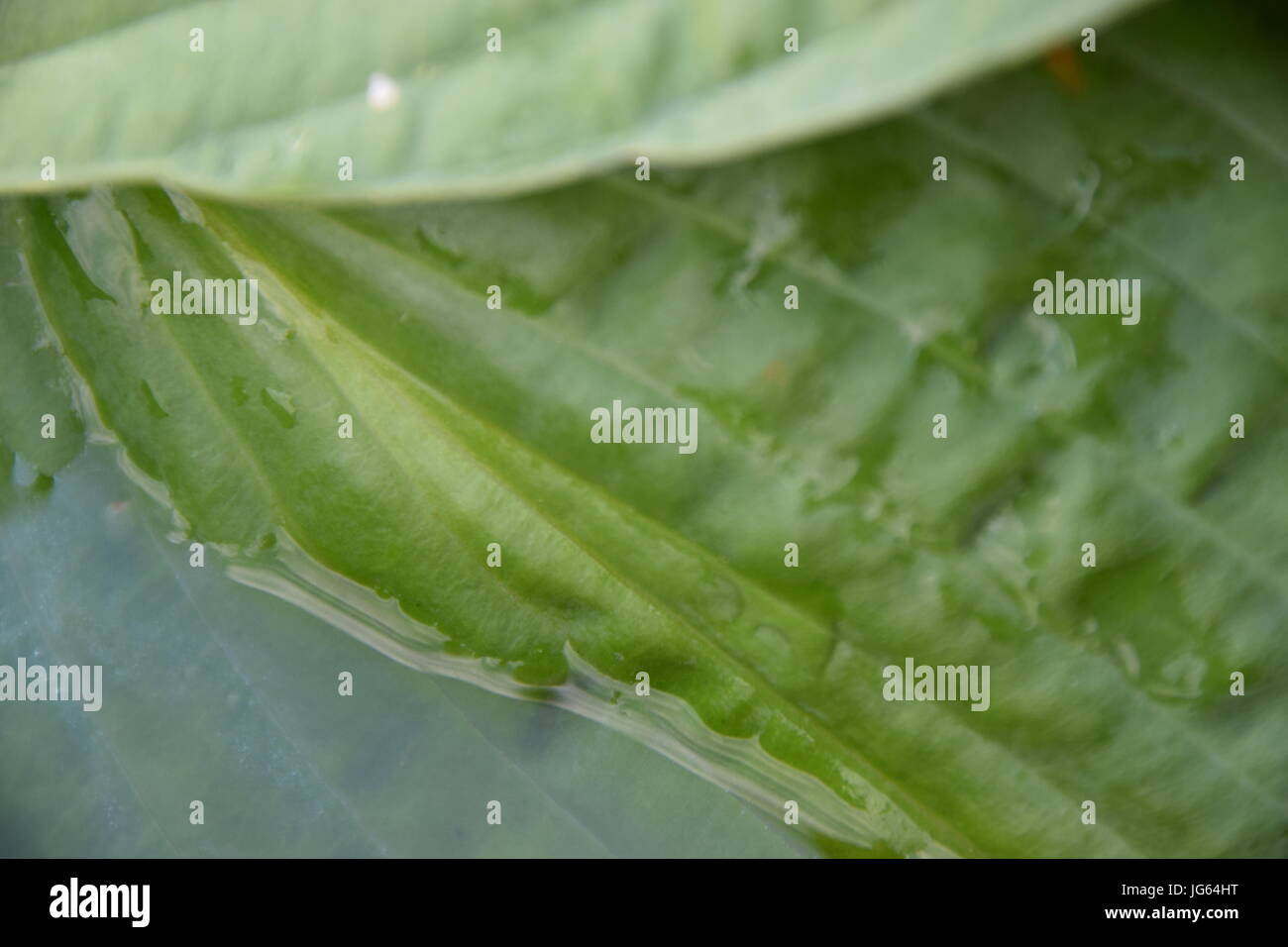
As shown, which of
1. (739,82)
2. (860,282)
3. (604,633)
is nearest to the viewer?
(739,82)

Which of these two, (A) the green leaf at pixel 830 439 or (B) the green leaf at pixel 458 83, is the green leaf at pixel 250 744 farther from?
(B) the green leaf at pixel 458 83

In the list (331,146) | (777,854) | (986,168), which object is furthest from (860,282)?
(777,854)

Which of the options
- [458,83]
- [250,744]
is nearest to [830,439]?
[458,83]

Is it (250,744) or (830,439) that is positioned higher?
(830,439)

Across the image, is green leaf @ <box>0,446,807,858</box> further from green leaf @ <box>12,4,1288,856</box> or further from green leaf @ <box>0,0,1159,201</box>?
green leaf @ <box>0,0,1159,201</box>

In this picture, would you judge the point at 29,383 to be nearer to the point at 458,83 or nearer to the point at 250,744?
the point at 250,744

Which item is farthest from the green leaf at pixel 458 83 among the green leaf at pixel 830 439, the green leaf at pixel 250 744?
the green leaf at pixel 250 744

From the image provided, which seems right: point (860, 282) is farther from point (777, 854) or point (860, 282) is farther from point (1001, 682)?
point (777, 854)
